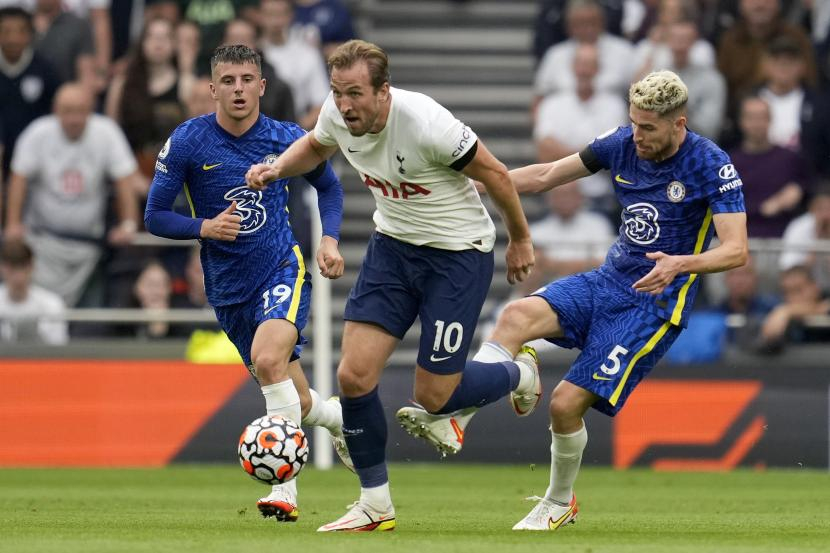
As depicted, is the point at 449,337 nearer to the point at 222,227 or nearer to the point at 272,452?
the point at 272,452

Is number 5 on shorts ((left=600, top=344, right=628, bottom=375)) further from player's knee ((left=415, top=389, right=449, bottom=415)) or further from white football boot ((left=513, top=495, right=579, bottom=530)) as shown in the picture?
player's knee ((left=415, top=389, right=449, bottom=415))

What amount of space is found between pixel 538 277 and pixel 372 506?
5.77 meters

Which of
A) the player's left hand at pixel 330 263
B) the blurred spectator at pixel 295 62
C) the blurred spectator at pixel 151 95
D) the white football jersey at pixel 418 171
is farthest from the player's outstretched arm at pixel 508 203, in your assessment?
the blurred spectator at pixel 151 95

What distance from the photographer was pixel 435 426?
27.1 feet

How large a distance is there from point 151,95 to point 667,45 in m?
5.10

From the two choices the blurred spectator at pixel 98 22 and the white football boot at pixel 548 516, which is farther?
the blurred spectator at pixel 98 22

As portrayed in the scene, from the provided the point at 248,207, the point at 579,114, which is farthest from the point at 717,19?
the point at 248,207

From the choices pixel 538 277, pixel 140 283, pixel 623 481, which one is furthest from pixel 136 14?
pixel 623 481

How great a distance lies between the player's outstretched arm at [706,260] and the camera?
7.99 m

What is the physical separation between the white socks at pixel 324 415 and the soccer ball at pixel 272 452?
A: 1.28 meters

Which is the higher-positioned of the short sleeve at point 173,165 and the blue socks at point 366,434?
the short sleeve at point 173,165

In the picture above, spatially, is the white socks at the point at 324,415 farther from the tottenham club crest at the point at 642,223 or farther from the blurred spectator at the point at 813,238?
the blurred spectator at the point at 813,238

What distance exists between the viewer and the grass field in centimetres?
732

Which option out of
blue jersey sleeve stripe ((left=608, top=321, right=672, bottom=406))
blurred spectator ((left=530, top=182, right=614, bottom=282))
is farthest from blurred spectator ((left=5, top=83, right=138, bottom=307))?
blue jersey sleeve stripe ((left=608, top=321, right=672, bottom=406))
